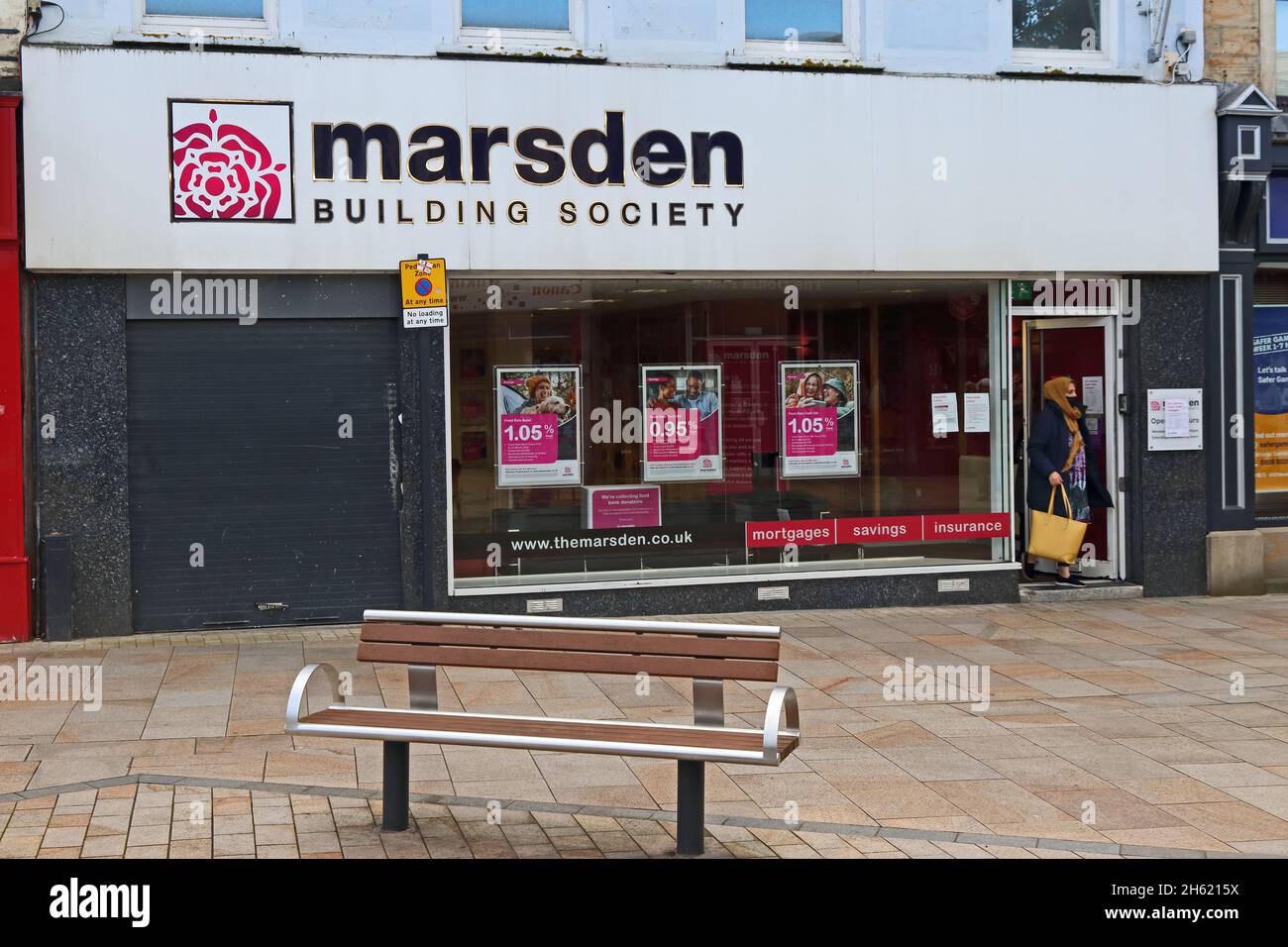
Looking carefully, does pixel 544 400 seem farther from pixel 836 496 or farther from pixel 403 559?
pixel 836 496

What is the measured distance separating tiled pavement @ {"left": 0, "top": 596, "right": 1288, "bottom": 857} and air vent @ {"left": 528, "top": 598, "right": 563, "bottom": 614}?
164 centimetres

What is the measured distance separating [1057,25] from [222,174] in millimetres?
7049

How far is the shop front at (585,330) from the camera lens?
11.7 m

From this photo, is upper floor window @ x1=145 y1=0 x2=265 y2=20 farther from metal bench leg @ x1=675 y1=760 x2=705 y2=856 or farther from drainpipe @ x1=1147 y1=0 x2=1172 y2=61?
metal bench leg @ x1=675 y1=760 x2=705 y2=856

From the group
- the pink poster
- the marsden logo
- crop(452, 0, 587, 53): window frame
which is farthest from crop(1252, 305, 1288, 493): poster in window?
the marsden logo

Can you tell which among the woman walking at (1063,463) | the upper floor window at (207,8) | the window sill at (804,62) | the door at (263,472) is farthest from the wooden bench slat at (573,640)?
the woman walking at (1063,463)

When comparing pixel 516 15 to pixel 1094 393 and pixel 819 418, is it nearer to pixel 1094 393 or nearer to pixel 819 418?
pixel 819 418

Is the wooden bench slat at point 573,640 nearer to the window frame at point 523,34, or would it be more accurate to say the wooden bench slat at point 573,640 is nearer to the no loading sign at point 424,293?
the no loading sign at point 424,293

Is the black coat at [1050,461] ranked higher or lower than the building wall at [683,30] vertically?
lower

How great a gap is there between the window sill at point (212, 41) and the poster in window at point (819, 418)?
4.63 m

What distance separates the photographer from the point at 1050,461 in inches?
540

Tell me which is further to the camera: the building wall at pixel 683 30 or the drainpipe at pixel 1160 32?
the drainpipe at pixel 1160 32

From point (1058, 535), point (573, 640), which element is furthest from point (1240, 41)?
point (573, 640)

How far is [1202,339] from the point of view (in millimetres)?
13938
